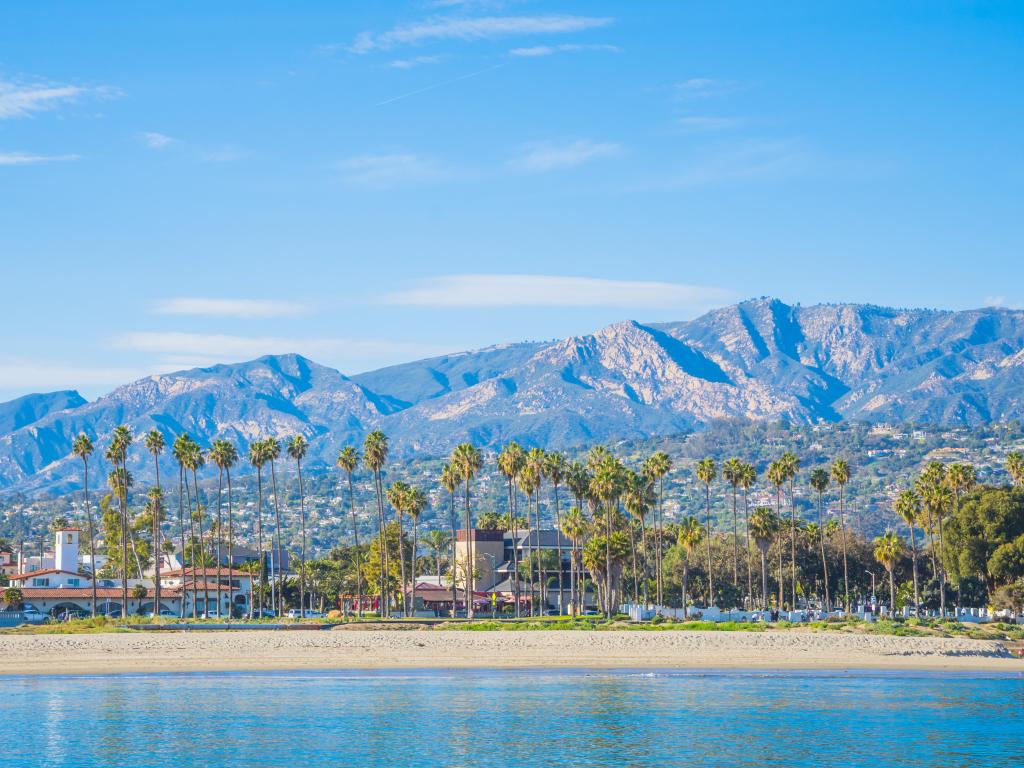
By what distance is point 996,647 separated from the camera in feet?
277

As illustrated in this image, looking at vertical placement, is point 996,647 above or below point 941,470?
below

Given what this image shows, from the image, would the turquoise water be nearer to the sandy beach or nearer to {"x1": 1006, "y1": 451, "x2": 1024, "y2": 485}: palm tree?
the sandy beach

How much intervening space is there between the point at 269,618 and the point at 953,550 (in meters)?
61.5

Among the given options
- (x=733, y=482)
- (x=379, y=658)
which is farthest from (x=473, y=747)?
(x=733, y=482)

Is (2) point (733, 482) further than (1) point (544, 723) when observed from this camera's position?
Yes

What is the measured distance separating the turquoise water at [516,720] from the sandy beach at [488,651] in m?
5.91

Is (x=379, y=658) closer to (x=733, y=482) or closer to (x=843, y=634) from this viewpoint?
(x=843, y=634)

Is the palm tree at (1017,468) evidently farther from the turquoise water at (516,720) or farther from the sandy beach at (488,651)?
the turquoise water at (516,720)

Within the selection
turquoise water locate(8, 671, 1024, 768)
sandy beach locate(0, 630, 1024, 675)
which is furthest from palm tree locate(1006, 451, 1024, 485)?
turquoise water locate(8, 671, 1024, 768)

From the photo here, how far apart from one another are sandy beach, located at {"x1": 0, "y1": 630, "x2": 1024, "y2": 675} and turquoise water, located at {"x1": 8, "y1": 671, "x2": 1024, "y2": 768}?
5912mm

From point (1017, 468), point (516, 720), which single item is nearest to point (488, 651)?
point (516, 720)

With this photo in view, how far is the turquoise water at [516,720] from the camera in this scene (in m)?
46.8

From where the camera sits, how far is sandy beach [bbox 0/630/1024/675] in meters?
77.2

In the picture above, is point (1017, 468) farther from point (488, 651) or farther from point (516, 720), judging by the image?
point (516, 720)
